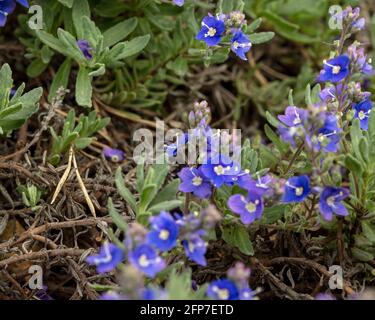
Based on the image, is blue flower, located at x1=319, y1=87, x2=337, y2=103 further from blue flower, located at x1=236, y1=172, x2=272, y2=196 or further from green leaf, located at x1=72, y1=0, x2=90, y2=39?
green leaf, located at x1=72, y1=0, x2=90, y2=39

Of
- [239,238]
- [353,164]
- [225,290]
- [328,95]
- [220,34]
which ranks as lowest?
[239,238]

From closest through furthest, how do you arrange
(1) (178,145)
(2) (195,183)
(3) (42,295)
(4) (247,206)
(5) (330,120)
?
(5) (330,120) < (4) (247,206) < (2) (195,183) < (1) (178,145) < (3) (42,295)

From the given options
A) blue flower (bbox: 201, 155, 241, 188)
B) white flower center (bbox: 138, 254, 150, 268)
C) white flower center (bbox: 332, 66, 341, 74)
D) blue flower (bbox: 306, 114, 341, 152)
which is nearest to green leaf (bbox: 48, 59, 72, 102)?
blue flower (bbox: 201, 155, 241, 188)

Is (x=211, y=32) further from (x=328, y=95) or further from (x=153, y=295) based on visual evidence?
(x=153, y=295)

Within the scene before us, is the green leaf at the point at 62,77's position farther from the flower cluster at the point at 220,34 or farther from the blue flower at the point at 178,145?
the blue flower at the point at 178,145

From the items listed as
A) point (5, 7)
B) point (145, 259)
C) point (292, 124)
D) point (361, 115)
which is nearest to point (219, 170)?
point (292, 124)

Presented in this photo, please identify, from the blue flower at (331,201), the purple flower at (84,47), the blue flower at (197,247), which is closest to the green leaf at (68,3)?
the purple flower at (84,47)
